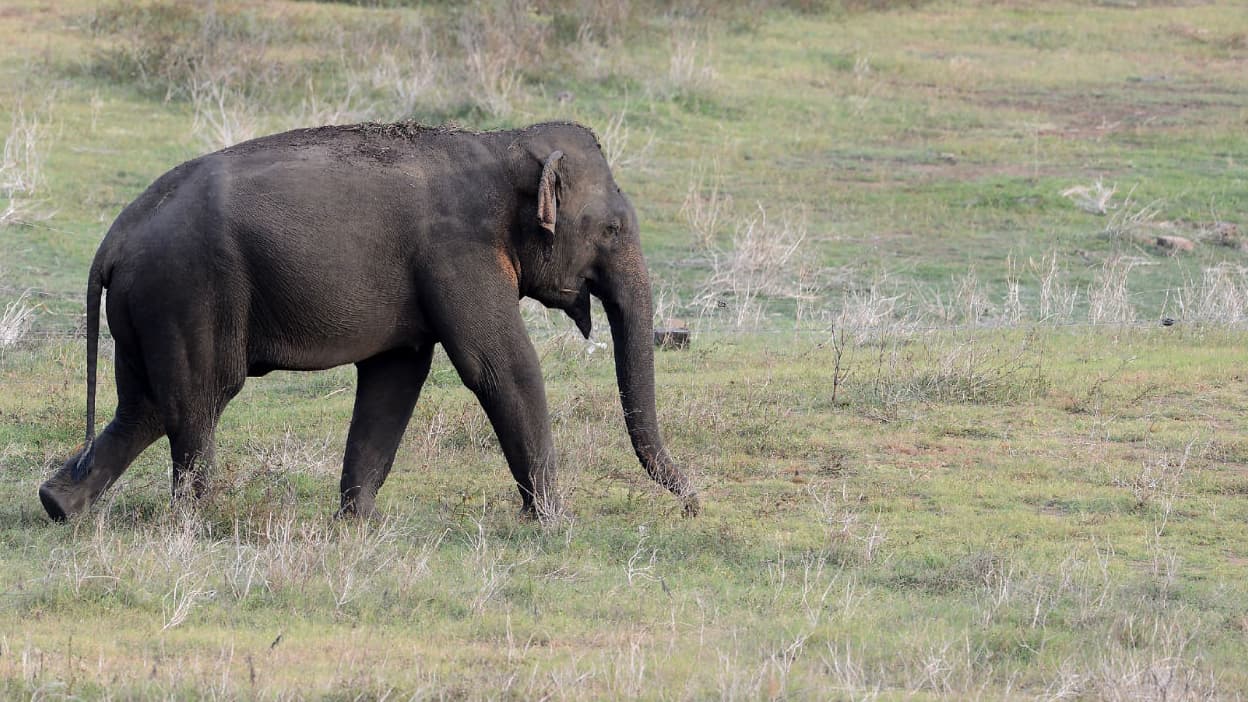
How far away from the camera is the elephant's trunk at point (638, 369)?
26.6ft

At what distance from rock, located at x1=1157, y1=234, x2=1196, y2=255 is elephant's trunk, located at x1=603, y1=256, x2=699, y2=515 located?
8998 mm

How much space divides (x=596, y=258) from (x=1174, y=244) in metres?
9.29

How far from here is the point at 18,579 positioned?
661 cm

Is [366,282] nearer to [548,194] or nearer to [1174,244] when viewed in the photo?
[548,194]

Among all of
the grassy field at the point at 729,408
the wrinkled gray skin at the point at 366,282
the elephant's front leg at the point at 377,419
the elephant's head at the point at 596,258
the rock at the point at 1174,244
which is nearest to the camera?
the grassy field at the point at 729,408

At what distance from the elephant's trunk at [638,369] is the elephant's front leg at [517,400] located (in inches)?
16.1

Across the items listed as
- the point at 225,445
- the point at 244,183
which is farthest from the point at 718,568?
the point at 225,445

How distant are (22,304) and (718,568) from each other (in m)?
7.28

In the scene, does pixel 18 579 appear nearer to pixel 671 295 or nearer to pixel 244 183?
pixel 244 183

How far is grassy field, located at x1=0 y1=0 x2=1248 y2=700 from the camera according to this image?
5984 millimetres

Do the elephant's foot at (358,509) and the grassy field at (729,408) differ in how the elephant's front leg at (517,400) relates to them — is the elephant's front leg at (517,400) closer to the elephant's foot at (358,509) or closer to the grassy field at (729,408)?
the grassy field at (729,408)

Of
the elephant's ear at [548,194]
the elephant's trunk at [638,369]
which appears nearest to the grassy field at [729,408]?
the elephant's trunk at [638,369]

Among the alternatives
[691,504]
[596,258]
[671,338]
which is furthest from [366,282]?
[671,338]

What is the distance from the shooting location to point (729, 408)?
34.3ft
